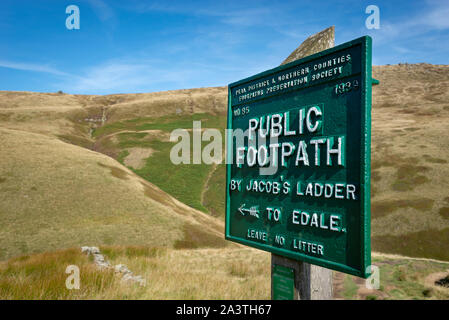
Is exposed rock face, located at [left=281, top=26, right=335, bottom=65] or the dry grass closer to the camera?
exposed rock face, located at [left=281, top=26, right=335, bottom=65]

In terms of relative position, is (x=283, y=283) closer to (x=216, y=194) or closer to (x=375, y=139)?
(x=216, y=194)

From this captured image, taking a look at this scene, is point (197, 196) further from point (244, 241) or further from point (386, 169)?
point (244, 241)

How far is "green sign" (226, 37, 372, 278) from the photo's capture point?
4891mm

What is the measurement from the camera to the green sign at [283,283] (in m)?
5.86

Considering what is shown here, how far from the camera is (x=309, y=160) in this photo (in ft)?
18.6

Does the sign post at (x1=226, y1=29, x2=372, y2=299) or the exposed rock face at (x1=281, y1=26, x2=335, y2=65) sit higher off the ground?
the exposed rock face at (x1=281, y1=26, x2=335, y2=65)

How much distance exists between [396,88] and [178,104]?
11015 centimetres

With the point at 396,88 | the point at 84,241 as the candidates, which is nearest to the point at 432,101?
the point at 396,88

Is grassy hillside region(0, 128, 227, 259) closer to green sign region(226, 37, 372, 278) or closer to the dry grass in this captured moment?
the dry grass

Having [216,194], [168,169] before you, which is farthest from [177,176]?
[216,194]

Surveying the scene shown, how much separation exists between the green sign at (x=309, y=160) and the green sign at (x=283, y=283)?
0.41 meters

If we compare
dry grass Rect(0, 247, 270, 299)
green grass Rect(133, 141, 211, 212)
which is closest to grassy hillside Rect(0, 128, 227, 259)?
dry grass Rect(0, 247, 270, 299)

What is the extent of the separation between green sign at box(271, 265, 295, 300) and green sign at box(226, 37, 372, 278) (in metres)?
0.41

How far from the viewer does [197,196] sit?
65.8 metres
